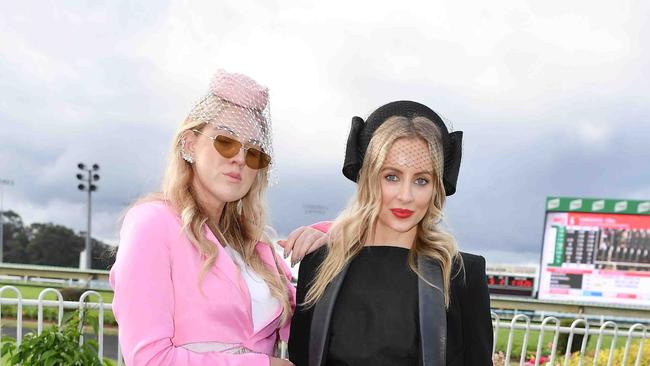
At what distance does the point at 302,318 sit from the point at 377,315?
0.30m

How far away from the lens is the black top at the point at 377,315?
2.18m

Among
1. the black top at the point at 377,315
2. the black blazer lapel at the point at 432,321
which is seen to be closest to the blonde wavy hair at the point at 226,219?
the black top at the point at 377,315

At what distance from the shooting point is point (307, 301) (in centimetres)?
231

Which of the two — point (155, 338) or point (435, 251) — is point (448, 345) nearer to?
point (435, 251)

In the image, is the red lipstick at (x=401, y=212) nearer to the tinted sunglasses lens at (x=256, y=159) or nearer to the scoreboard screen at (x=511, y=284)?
the tinted sunglasses lens at (x=256, y=159)

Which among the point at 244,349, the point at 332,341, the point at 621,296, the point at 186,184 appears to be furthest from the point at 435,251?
the point at 621,296

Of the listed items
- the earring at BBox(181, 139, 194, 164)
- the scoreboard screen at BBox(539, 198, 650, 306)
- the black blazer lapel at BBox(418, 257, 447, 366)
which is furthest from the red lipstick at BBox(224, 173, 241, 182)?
the scoreboard screen at BBox(539, 198, 650, 306)

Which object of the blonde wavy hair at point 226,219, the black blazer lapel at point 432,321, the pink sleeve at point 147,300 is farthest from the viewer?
the black blazer lapel at point 432,321

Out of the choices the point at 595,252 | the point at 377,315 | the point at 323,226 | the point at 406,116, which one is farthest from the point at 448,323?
the point at 595,252

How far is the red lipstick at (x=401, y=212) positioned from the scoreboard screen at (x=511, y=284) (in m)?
25.0

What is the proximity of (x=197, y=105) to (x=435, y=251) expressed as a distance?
40.7 inches

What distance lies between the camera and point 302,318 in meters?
2.34

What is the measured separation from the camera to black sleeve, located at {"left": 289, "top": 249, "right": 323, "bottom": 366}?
231 centimetres

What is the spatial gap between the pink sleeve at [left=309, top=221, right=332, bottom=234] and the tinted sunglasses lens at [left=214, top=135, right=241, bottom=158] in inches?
23.5
